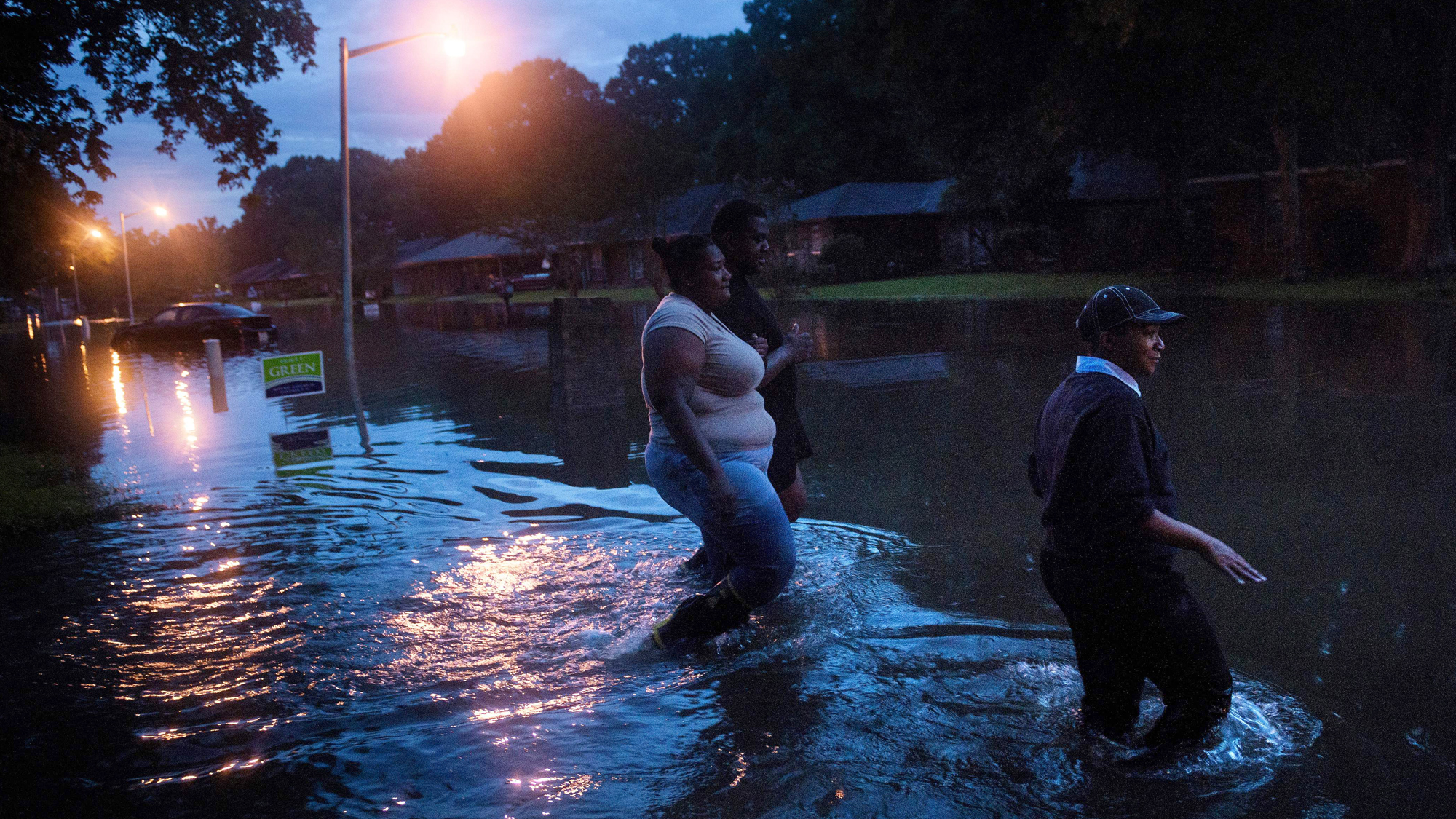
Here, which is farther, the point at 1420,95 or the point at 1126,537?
the point at 1420,95

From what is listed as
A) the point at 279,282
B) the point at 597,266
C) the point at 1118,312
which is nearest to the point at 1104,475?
the point at 1118,312

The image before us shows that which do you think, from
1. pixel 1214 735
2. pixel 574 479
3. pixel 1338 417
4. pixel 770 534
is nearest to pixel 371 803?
pixel 770 534

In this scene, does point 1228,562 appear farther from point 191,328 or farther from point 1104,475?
point 191,328

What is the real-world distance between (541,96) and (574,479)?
56479mm

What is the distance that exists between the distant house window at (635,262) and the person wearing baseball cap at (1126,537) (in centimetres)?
5533

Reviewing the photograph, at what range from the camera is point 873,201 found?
46.3 metres

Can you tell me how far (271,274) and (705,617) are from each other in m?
111

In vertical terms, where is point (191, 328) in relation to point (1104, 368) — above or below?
above

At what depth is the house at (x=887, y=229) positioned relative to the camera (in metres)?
44.2

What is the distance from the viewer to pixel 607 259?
202 ft

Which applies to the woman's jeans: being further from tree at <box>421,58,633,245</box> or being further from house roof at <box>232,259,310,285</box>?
house roof at <box>232,259,310,285</box>

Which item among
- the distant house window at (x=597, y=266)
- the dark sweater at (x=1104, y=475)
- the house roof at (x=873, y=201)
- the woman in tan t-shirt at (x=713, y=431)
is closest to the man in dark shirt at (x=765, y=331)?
the woman in tan t-shirt at (x=713, y=431)

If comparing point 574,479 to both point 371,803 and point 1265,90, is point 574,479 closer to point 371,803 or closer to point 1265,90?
point 371,803

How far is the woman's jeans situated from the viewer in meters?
4.16
